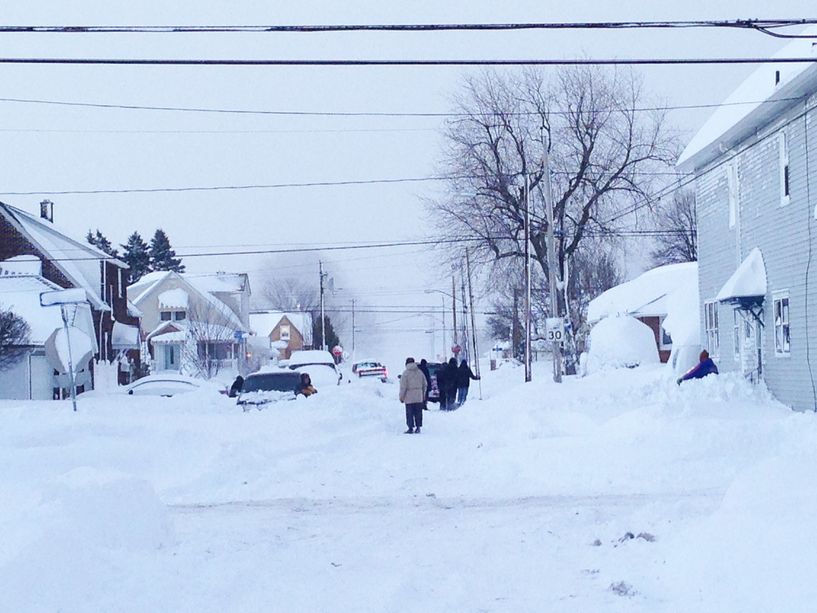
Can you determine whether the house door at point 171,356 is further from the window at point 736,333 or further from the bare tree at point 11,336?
the window at point 736,333

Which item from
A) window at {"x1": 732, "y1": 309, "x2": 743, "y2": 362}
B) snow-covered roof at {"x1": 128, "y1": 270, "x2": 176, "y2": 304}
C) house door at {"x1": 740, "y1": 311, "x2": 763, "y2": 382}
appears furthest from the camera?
snow-covered roof at {"x1": 128, "y1": 270, "x2": 176, "y2": 304}

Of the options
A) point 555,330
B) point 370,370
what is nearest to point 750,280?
point 555,330

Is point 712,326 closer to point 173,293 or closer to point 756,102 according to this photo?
point 756,102

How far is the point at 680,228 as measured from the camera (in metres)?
87.6

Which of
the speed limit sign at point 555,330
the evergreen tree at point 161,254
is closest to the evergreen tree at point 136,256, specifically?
the evergreen tree at point 161,254

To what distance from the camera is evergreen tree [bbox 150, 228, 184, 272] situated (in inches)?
4798

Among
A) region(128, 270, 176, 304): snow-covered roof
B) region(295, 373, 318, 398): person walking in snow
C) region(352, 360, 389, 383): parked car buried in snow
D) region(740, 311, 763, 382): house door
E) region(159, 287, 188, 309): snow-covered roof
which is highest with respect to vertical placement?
region(128, 270, 176, 304): snow-covered roof

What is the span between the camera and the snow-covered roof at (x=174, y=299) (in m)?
88.8

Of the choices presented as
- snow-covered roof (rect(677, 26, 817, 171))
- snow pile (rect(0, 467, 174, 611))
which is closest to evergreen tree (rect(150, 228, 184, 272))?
snow-covered roof (rect(677, 26, 817, 171))

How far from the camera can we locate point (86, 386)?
5197 centimetres

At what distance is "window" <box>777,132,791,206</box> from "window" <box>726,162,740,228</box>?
347 centimetres

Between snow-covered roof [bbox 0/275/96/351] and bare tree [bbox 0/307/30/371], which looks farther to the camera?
snow-covered roof [bbox 0/275/96/351]

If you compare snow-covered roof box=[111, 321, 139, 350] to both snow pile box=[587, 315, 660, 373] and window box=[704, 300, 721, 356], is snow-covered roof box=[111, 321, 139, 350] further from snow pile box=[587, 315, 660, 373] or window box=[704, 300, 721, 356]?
window box=[704, 300, 721, 356]

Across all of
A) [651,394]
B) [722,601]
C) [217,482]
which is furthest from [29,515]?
[651,394]
